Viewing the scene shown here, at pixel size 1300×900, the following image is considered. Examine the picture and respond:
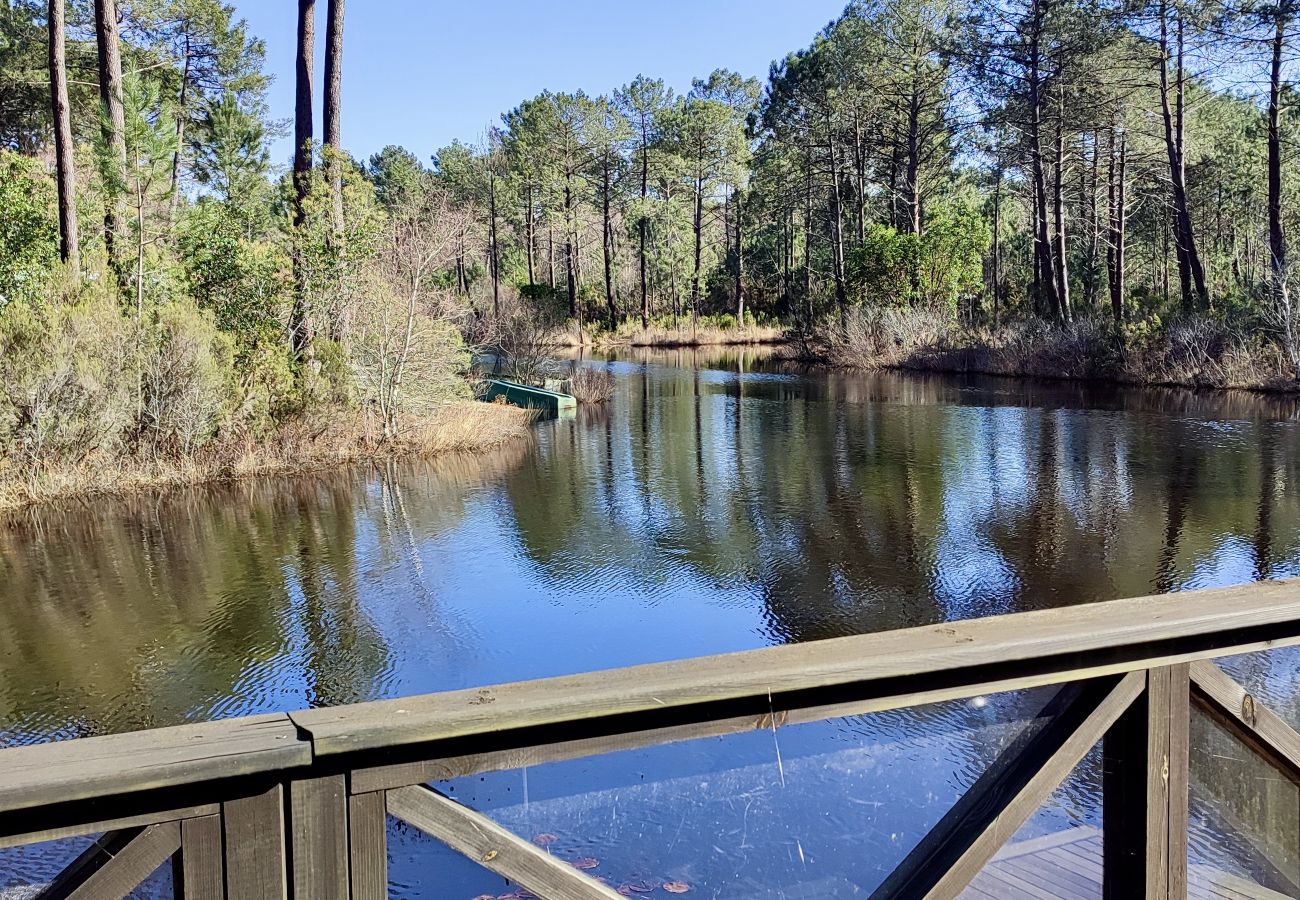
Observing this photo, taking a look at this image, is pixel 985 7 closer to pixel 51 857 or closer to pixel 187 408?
pixel 187 408

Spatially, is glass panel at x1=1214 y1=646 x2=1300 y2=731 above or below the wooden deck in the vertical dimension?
above

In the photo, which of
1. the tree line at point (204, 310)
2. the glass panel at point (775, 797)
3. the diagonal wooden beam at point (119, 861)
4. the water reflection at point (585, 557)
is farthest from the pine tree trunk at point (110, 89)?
the diagonal wooden beam at point (119, 861)

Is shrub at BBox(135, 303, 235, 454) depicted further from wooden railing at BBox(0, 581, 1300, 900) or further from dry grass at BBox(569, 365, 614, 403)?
wooden railing at BBox(0, 581, 1300, 900)

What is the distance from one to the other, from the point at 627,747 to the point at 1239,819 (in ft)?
3.72

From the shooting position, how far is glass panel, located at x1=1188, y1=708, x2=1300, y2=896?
1715 millimetres

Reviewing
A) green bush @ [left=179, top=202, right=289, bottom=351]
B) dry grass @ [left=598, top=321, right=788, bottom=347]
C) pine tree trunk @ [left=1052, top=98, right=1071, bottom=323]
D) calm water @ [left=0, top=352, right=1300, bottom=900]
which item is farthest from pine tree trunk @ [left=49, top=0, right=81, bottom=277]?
dry grass @ [left=598, top=321, right=788, bottom=347]

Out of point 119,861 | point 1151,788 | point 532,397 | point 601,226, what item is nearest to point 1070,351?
point 532,397

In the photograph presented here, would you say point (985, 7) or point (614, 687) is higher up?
point (985, 7)

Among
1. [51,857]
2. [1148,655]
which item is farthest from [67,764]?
[1148,655]

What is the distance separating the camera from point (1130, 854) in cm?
170

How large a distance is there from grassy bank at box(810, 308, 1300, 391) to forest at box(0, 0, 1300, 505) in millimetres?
78

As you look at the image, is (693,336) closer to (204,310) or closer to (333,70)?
(333,70)

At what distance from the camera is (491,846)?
139 cm

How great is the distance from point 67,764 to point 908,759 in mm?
1278
